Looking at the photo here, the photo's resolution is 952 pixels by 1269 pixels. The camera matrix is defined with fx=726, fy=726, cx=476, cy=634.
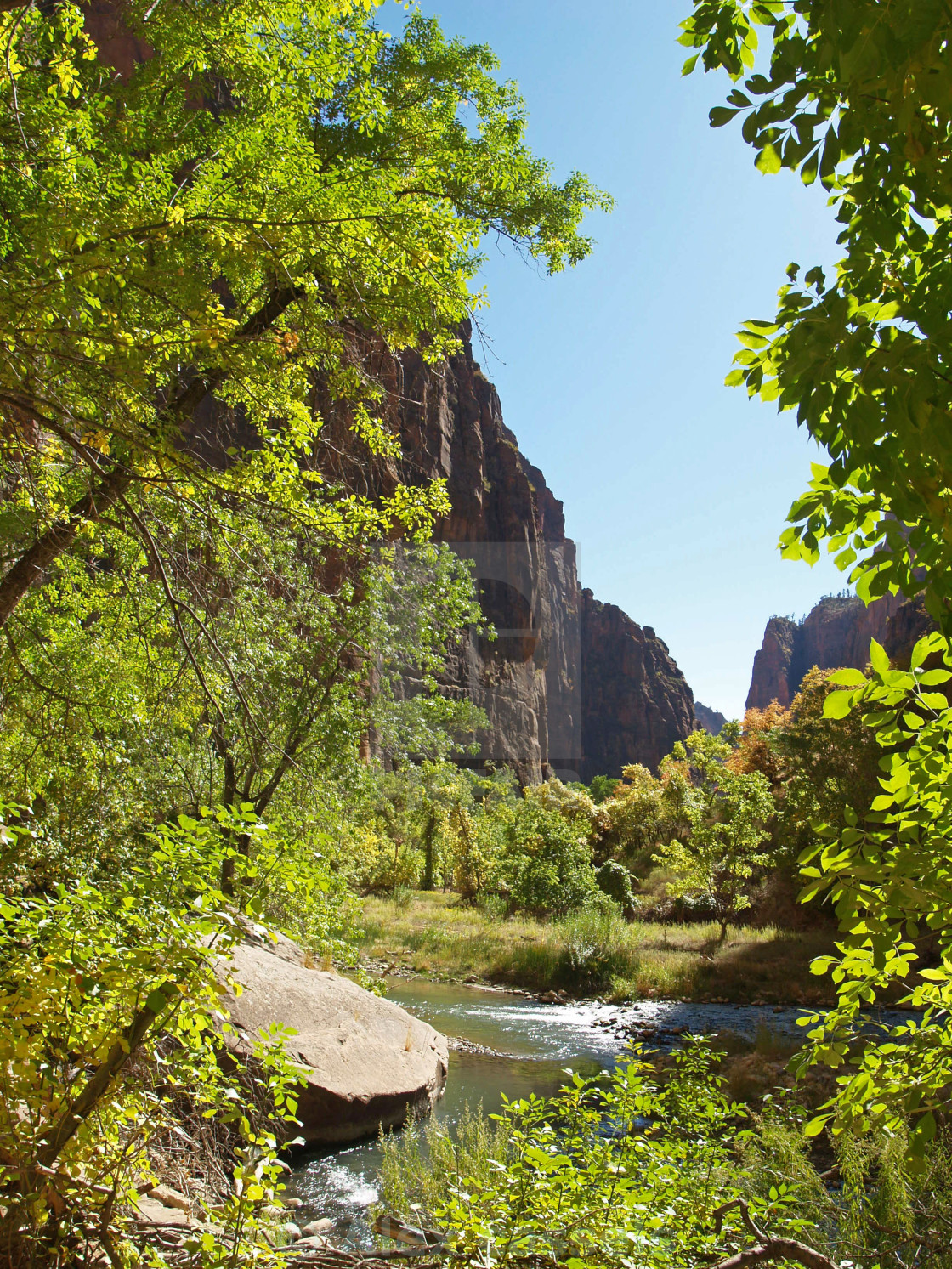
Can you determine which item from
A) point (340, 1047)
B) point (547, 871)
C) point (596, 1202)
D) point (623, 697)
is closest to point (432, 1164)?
point (340, 1047)

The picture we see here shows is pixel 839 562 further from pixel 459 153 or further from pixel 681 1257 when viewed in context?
pixel 459 153

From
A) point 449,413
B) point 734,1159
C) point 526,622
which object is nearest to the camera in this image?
point 734,1159

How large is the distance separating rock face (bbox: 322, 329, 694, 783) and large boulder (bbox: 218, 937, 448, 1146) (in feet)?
121

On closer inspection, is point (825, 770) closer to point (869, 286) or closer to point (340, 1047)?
point (340, 1047)

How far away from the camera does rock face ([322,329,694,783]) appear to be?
64938 millimetres

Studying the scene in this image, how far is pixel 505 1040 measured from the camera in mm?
11508

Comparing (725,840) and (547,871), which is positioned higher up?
(725,840)

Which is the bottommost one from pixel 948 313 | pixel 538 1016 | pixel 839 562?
pixel 538 1016

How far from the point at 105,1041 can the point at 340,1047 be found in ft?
20.4

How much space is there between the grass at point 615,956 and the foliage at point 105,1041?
1446 cm

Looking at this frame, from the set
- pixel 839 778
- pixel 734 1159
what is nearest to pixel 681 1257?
pixel 734 1159

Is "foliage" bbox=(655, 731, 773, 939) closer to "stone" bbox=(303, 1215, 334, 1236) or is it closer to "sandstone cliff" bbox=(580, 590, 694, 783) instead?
"stone" bbox=(303, 1215, 334, 1236)

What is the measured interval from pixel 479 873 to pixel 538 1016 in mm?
13726

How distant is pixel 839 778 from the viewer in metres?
17.6
